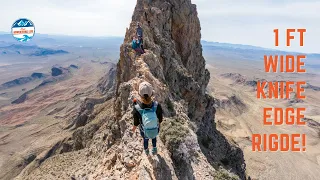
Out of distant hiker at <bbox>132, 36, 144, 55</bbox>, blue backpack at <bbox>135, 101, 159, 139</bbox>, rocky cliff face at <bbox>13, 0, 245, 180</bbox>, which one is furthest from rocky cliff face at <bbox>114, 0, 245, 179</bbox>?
blue backpack at <bbox>135, 101, 159, 139</bbox>

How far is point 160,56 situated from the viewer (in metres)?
22.4

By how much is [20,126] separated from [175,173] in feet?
333

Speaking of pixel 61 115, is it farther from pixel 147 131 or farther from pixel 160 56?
pixel 147 131

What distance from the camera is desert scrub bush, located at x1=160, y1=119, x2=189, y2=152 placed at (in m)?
11.6

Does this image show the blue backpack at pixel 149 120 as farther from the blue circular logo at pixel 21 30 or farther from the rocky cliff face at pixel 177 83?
the blue circular logo at pixel 21 30

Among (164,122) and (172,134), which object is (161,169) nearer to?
(172,134)

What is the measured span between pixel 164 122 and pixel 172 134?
5.14ft

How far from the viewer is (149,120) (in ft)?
28.9

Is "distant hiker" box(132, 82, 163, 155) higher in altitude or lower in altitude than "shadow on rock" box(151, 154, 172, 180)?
higher

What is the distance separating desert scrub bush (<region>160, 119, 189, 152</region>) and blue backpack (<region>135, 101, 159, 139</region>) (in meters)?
2.79

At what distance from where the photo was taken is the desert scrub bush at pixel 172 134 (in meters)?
11.6

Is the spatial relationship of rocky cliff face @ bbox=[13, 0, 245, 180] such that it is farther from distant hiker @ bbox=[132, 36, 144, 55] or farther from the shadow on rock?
distant hiker @ bbox=[132, 36, 144, 55]

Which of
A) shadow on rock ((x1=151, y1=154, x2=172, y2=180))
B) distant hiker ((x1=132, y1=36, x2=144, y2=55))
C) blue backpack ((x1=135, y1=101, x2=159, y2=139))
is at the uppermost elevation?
distant hiker ((x1=132, y1=36, x2=144, y2=55))

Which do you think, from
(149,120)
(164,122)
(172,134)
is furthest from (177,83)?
(149,120)
